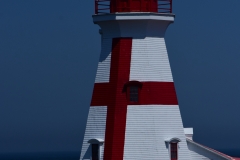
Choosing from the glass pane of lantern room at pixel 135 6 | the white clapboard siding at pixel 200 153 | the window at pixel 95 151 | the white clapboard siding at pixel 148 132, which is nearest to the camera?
the white clapboard siding at pixel 148 132

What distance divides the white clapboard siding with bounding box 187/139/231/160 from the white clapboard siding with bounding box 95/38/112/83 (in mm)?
3271

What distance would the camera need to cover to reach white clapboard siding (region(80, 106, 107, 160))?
981 inches

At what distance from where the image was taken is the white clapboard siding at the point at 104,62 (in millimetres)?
25078

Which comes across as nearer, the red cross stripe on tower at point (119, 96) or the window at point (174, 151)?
the red cross stripe on tower at point (119, 96)

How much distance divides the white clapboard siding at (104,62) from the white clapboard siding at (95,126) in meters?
0.84

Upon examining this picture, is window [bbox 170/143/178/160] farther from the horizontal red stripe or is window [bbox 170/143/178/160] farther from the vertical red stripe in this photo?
the vertical red stripe

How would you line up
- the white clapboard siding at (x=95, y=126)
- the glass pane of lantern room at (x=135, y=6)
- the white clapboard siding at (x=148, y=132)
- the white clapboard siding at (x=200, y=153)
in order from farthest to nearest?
the white clapboard siding at (x=200, y=153)
the white clapboard siding at (x=95, y=126)
the glass pane of lantern room at (x=135, y=6)
the white clapboard siding at (x=148, y=132)

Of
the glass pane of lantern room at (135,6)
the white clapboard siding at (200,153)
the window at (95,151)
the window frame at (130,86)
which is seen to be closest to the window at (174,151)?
the white clapboard siding at (200,153)

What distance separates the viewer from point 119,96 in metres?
24.8

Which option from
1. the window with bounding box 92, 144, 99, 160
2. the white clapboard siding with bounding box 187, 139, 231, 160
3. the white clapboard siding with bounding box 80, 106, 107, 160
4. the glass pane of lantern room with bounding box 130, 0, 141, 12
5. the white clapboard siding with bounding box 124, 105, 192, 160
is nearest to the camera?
the white clapboard siding with bounding box 124, 105, 192, 160

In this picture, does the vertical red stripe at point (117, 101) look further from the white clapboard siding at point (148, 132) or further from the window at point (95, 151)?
the window at point (95, 151)

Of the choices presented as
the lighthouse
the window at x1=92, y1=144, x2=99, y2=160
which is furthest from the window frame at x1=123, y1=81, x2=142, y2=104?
the window at x1=92, y1=144, x2=99, y2=160

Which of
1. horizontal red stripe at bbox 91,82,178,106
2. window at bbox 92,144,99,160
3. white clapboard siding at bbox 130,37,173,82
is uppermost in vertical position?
white clapboard siding at bbox 130,37,173,82

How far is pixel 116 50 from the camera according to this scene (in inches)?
984
